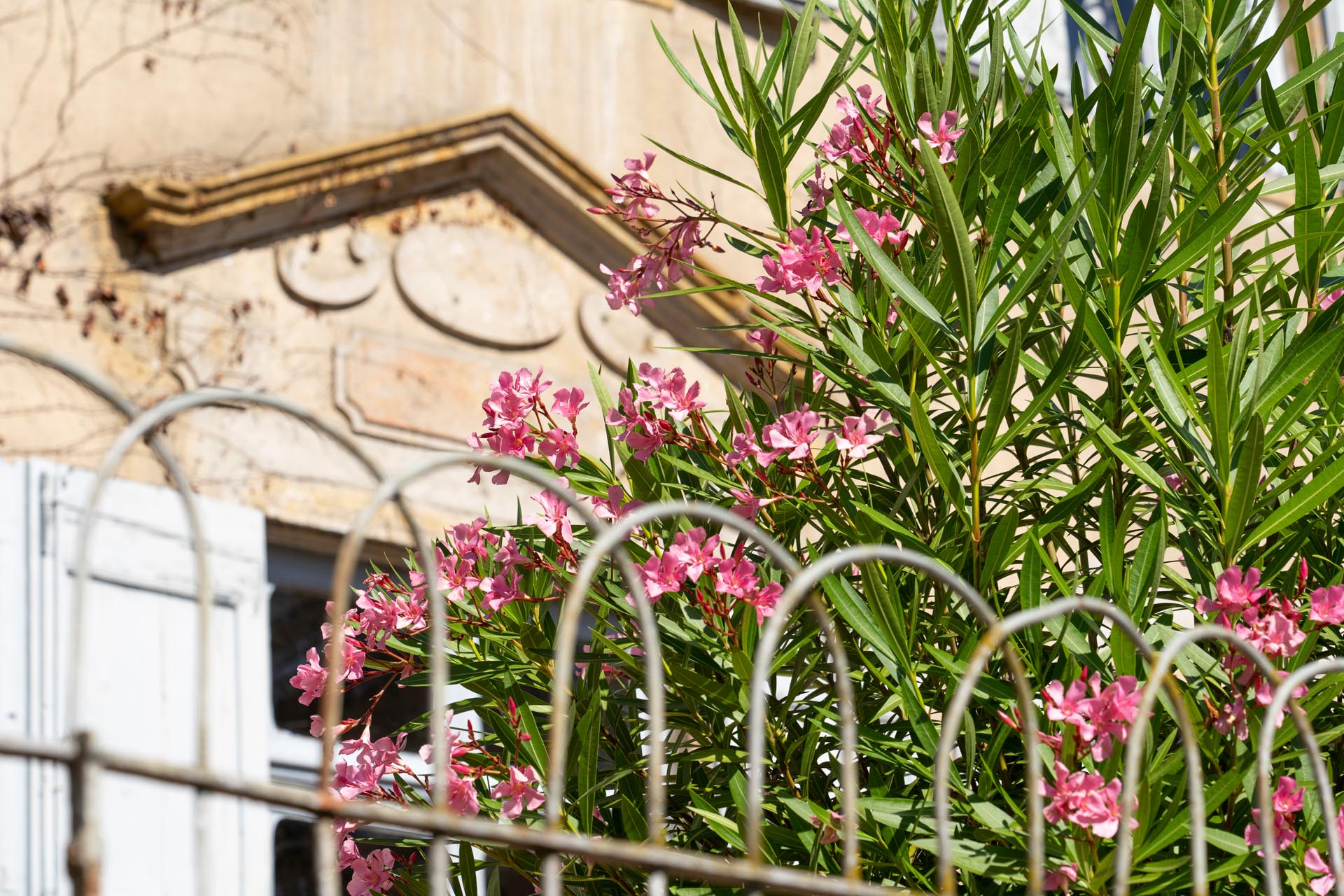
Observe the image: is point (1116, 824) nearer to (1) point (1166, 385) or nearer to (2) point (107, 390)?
(1) point (1166, 385)

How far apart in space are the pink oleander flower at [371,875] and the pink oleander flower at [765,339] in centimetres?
78

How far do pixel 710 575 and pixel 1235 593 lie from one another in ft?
1.74

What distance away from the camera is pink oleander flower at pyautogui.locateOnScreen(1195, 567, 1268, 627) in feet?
5.93

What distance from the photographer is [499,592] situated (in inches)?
83.4

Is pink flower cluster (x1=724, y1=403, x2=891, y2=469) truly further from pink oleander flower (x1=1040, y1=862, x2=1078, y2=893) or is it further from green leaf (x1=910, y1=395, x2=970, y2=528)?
pink oleander flower (x1=1040, y1=862, x2=1078, y2=893)

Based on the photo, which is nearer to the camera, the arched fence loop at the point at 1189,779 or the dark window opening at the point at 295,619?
the arched fence loop at the point at 1189,779

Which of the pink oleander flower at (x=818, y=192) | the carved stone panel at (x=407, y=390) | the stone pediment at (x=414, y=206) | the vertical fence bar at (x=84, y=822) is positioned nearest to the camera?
the vertical fence bar at (x=84, y=822)

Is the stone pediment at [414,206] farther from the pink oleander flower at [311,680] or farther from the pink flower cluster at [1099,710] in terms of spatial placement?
the pink flower cluster at [1099,710]

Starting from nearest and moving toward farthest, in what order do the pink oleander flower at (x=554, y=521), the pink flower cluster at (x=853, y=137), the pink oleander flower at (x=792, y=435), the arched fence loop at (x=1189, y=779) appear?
the arched fence loop at (x=1189, y=779) → the pink oleander flower at (x=792, y=435) → the pink oleander flower at (x=554, y=521) → the pink flower cluster at (x=853, y=137)

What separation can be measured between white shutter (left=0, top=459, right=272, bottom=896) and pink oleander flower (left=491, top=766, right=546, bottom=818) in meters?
1.19

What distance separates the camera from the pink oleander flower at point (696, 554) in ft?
6.18

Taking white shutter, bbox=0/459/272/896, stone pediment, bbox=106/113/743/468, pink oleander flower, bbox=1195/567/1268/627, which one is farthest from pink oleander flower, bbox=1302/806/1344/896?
stone pediment, bbox=106/113/743/468

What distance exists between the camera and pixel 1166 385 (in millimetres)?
2014

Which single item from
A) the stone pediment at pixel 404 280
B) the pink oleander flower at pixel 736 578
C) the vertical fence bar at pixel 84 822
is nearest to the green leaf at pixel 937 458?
the pink oleander flower at pixel 736 578
